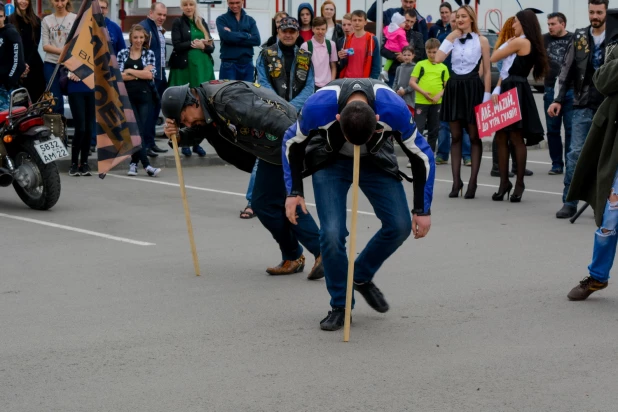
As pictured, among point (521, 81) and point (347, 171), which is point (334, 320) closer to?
point (347, 171)

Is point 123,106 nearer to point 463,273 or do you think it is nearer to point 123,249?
point 123,249

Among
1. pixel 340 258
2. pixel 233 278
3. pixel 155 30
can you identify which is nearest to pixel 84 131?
pixel 155 30

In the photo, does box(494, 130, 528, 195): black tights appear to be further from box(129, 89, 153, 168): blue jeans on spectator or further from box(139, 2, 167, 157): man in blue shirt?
box(139, 2, 167, 157): man in blue shirt

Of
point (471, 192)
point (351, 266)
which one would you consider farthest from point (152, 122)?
point (351, 266)

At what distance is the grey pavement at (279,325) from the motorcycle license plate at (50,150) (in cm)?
61

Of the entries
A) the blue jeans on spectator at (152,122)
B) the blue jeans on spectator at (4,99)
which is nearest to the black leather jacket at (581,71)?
Result: the blue jeans on spectator at (4,99)

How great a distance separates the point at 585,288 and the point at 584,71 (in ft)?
12.7

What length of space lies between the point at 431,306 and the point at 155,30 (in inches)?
340

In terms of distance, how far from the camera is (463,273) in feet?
26.1

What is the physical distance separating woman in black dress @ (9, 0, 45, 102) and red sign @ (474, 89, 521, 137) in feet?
19.4

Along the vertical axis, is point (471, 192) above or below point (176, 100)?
below

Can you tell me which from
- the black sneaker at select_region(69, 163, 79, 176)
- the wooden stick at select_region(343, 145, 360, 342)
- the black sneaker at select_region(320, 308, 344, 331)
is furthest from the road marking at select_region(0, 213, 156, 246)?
the wooden stick at select_region(343, 145, 360, 342)

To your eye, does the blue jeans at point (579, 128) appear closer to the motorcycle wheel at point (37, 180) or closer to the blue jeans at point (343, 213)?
the blue jeans at point (343, 213)

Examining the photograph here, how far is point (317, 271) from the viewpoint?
771cm
